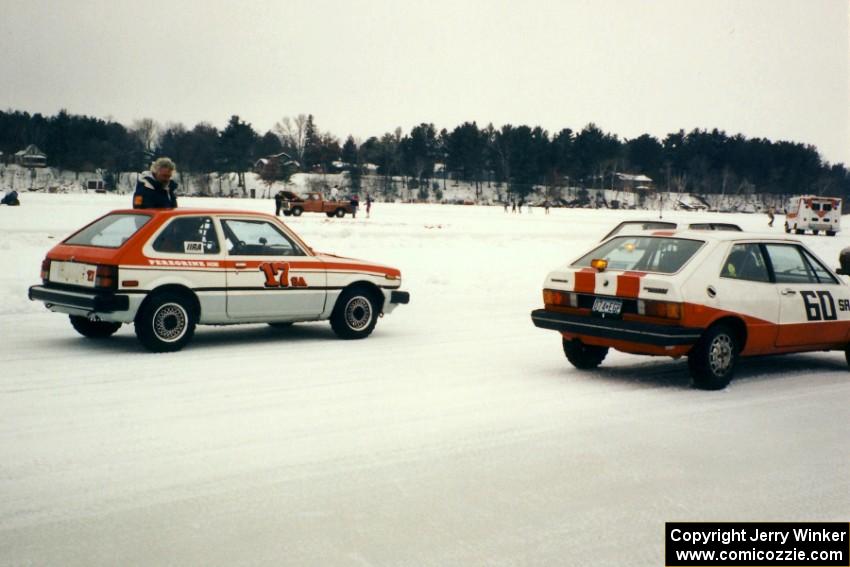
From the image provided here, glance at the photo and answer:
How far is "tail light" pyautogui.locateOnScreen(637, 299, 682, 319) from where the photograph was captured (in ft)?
25.3

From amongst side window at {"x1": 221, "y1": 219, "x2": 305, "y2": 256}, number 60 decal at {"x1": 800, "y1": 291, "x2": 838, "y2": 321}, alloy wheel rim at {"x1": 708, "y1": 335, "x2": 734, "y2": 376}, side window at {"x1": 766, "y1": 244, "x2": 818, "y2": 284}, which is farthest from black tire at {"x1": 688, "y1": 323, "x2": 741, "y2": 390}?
side window at {"x1": 221, "y1": 219, "x2": 305, "y2": 256}

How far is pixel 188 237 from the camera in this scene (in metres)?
9.50

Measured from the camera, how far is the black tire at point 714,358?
7.84m

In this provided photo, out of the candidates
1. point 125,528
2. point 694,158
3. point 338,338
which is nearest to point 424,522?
point 125,528

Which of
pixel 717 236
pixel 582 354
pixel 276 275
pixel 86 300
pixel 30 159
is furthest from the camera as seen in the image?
pixel 30 159

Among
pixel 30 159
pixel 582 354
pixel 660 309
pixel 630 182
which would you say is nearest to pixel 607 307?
pixel 660 309

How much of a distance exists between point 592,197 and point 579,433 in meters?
144

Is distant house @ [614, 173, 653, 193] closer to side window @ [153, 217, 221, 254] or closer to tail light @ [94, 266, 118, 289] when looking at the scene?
side window @ [153, 217, 221, 254]

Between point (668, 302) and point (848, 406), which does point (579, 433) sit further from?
point (848, 406)

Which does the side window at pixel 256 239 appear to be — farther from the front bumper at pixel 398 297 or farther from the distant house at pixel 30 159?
the distant house at pixel 30 159

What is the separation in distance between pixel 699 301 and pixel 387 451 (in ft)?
11.7

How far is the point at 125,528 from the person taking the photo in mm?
4238

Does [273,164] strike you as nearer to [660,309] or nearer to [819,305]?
[819,305]

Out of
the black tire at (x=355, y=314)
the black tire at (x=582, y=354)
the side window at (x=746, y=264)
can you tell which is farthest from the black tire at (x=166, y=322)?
the side window at (x=746, y=264)
